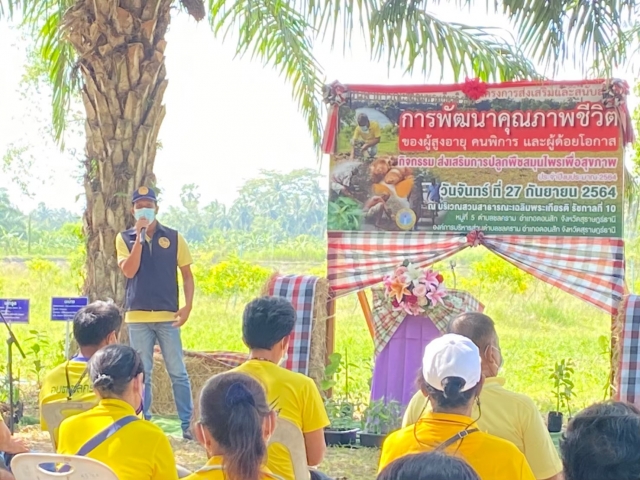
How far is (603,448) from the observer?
2020 millimetres

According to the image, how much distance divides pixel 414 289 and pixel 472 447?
3917 mm

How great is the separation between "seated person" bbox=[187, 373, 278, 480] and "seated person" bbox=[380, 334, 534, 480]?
40 centimetres

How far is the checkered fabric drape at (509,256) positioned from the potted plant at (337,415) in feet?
1.90

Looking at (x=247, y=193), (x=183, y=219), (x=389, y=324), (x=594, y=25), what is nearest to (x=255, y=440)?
(x=594, y=25)

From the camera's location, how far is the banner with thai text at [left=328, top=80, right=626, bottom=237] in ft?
22.5

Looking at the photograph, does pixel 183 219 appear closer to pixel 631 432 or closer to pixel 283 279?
pixel 283 279

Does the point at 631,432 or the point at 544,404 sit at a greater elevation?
the point at 631,432

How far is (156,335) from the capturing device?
6.75m

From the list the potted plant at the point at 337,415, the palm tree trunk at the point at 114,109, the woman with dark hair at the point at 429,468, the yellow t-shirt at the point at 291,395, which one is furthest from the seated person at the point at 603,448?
the palm tree trunk at the point at 114,109

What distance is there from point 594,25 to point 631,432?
377 centimetres

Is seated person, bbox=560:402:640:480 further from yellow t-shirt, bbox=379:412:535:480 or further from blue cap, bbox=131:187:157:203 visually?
blue cap, bbox=131:187:157:203

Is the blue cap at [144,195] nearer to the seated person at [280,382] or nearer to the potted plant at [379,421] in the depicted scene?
the potted plant at [379,421]

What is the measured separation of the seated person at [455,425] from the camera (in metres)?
2.64

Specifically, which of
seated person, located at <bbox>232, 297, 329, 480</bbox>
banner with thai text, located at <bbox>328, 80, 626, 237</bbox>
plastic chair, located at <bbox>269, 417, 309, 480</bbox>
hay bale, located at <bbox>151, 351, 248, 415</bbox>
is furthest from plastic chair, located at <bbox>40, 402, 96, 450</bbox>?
hay bale, located at <bbox>151, 351, 248, 415</bbox>
